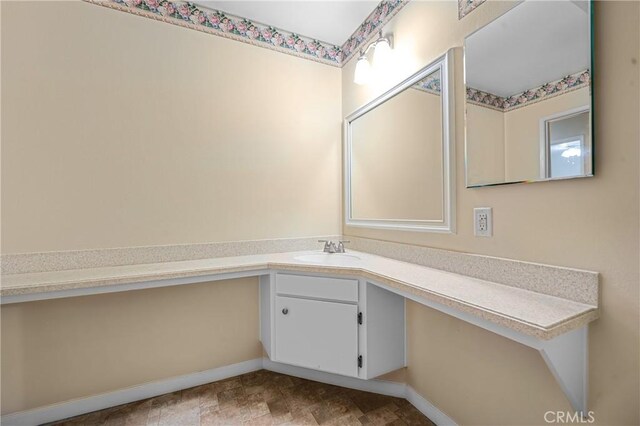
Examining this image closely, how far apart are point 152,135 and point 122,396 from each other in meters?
1.53

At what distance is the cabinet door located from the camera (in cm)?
152

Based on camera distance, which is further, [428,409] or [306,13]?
[306,13]

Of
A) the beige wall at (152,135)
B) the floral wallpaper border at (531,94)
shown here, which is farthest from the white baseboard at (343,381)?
the floral wallpaper border at (531,94)

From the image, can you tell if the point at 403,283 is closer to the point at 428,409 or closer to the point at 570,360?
the point at 570,360

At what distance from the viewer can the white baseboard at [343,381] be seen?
1.66 metres

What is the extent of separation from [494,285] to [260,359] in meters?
1.57

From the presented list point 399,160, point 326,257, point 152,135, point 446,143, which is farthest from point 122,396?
point 446,143

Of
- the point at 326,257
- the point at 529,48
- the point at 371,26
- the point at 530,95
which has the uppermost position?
the point at 371,26

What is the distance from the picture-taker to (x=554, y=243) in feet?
3.20

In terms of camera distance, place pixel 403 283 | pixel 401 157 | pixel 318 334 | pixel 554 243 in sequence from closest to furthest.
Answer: pixel 554 243 < pixel 403 283 < pixel 318 334 < pixel 401 157

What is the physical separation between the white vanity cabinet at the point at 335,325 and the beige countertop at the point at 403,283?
106 mm

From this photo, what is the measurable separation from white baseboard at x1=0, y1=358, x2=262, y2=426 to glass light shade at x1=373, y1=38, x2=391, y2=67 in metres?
2.14

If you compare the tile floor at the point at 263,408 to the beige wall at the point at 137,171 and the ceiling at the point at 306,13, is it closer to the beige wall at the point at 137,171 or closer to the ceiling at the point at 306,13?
the beige wall at the point at 137,171

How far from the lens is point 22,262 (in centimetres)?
144
